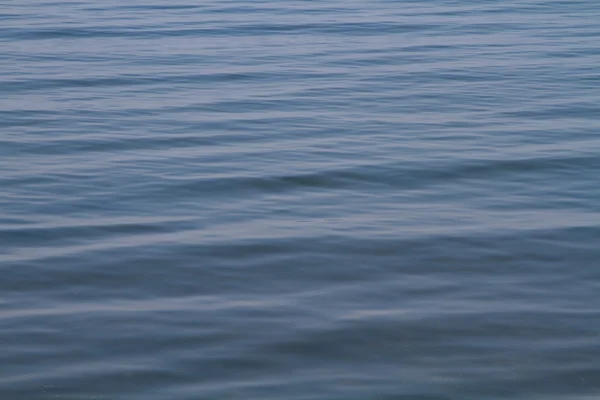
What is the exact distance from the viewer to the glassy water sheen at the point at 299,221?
4078 mm

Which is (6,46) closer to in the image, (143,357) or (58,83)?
(58,83)

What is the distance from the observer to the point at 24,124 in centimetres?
802

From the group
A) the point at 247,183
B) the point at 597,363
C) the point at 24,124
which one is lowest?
the point at 597,363

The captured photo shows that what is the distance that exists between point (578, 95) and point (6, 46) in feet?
19.5

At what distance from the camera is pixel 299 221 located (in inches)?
230

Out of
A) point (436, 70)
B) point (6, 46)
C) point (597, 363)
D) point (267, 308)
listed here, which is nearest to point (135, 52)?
point (6, 46)

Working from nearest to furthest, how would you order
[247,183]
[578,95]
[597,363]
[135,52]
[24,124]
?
[597,363], [247,183], [24,124], [578,95], [135,52]

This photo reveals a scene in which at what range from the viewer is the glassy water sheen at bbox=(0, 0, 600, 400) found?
408 centimetres

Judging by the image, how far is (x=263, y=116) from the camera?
8.29m

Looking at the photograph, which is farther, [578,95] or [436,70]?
[436,70]

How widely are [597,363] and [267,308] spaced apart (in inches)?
53.8

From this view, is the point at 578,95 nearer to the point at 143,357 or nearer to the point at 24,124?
the point at 24,124

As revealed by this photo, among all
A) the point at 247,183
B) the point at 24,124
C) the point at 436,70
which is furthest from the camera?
the point at 436,70

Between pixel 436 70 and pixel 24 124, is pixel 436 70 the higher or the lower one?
the higher one
